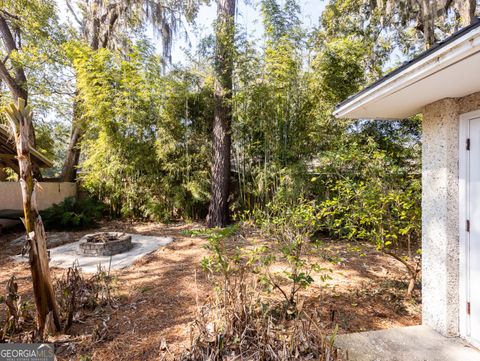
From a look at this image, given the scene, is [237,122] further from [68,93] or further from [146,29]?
[68,93]

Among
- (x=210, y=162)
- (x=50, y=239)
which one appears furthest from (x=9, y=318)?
(x=210, y=162)

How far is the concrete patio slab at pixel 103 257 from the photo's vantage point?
11.8 ft

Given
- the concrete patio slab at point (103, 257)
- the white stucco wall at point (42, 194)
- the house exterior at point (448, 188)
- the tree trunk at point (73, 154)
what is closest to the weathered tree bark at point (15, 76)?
the white stucco wall at point (42, 194)

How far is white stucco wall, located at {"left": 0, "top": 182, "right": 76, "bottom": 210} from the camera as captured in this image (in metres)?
6.13

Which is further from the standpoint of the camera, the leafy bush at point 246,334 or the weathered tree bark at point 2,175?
the weathered tree bark at point 2,175

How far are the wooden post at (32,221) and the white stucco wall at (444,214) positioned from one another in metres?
2.72

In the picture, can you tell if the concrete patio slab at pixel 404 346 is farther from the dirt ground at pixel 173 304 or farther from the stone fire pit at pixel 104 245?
the stone fire pit at pixel 104 245

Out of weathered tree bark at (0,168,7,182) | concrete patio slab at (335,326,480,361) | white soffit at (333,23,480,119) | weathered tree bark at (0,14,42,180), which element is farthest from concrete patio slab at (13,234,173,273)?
weathered tree bark at (0,168,7,182)

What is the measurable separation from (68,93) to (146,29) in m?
3.90

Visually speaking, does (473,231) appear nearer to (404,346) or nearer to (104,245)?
(404,346)

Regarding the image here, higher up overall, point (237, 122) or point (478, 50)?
point (237, 122)

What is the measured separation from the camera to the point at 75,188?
782 cm

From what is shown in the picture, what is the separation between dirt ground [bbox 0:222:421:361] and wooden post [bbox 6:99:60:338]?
0.87ft

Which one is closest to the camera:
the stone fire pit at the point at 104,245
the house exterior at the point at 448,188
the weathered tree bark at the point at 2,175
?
the house exterior at the point at 448,188
